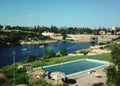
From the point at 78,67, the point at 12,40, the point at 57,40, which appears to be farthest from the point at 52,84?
the point at 57,40

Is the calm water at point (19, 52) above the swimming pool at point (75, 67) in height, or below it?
below

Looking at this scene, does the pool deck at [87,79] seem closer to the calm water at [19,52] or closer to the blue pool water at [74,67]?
the blue pool water at [74,67]

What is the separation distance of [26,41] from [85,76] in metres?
80.3

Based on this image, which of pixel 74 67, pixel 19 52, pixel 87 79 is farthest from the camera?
pixel 19 52

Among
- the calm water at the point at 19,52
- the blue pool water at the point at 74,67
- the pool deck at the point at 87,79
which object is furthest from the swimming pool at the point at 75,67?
the calm water at the point at 19,52

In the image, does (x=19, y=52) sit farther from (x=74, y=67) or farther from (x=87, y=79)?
(x=87, y=79)

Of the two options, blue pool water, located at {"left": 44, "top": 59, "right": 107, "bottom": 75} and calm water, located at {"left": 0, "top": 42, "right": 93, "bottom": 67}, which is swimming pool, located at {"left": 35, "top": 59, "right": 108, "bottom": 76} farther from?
calm water, located at {"left": 0, "top": 42, "right": 93, "bottom": 67}

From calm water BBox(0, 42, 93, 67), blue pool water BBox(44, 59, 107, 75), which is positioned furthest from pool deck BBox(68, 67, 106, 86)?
calm water BBox(0, 42, 93, 67)

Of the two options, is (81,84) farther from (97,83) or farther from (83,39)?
(83,39)

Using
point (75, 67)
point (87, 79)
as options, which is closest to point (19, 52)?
point (75, 67)

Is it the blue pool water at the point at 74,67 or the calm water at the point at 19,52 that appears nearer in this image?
the blue pool water at the point at 74,67

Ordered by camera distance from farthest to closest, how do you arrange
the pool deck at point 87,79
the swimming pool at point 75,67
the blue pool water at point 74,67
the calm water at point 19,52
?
the calm water at point 19,52 < the blue pool water at point 74,67 < the swimming pool at point 75,67 < the pool deck at point 87,79

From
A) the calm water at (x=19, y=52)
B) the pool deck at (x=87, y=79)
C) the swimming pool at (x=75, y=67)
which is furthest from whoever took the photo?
the calm water at (x=19, y=52)

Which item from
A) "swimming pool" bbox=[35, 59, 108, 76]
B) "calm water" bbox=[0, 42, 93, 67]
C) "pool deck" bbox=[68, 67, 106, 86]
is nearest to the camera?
"pool deck" bbox=[68, 67, 106, 86]
